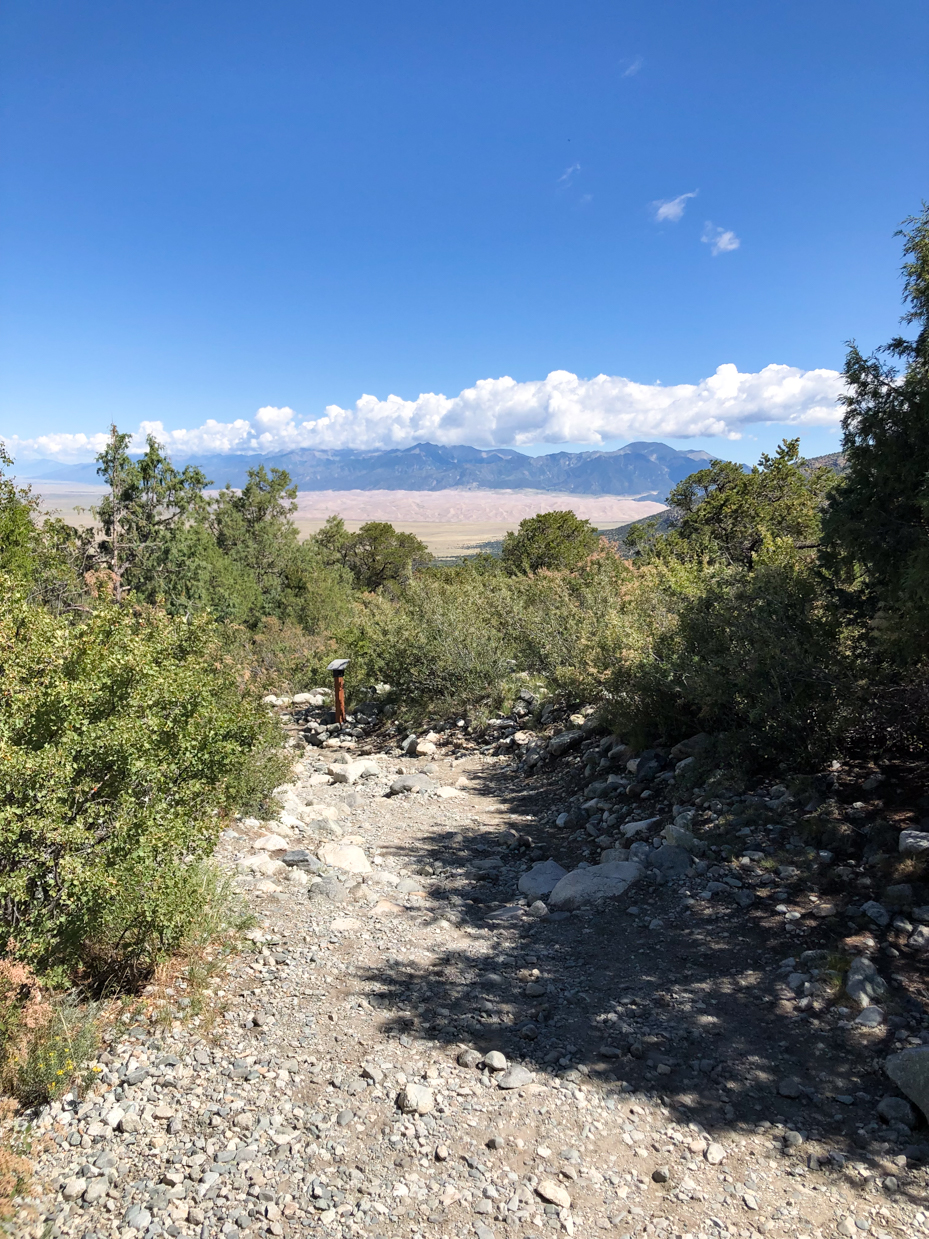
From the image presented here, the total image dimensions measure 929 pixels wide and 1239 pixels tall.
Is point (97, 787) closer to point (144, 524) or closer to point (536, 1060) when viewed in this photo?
point (536, 1060)

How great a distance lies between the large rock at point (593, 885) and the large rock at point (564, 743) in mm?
4198

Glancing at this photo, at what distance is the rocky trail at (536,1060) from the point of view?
3.13 metres

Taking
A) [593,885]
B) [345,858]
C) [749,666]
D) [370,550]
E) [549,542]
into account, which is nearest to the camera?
[593,885]

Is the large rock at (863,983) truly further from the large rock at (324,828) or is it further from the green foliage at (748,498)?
the green foliage at (748,498)

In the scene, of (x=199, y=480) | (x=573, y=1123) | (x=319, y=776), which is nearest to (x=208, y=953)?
(x=573, y=1123)

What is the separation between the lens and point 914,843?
5.44 meters

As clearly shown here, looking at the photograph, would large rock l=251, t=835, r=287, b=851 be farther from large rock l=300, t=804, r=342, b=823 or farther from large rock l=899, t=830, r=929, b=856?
large rock l=899, t=830, r=929, b=856

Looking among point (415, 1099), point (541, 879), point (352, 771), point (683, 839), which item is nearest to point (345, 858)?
point (541, 879)

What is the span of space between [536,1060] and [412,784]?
6.59m

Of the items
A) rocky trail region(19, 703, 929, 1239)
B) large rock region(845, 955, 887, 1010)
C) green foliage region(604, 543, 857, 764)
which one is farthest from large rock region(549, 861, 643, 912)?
large rock region(845, 955, 887, 1010)

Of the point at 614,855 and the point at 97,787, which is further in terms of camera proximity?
the point at 614,855

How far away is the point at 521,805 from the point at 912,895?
535 centimetres

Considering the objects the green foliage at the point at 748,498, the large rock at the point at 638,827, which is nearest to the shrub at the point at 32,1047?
the large rock at the point at 638,827

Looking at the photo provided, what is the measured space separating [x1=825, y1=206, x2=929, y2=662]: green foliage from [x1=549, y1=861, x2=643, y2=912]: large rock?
10.0 ft
